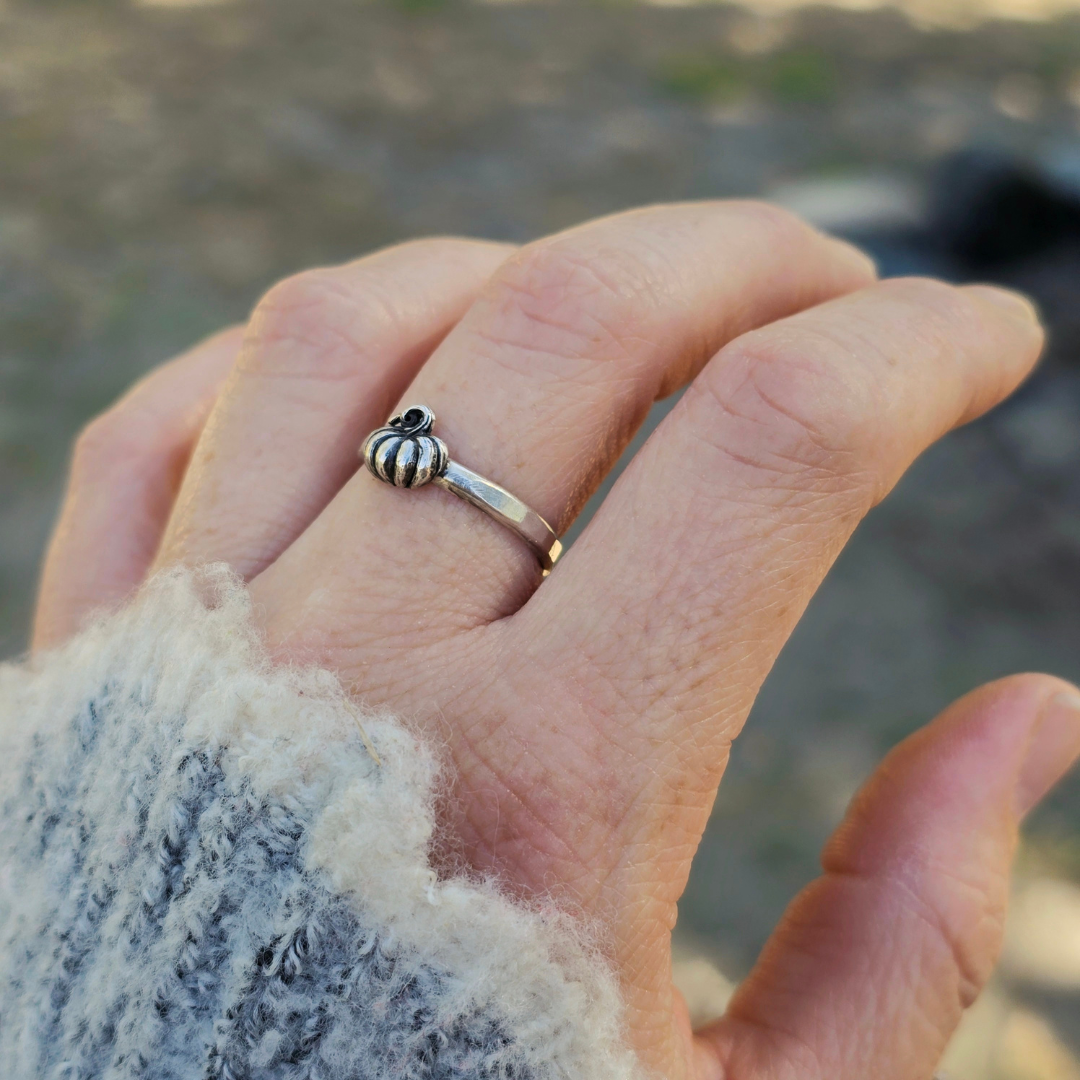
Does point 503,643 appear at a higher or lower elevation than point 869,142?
lower

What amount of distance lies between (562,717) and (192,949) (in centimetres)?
26

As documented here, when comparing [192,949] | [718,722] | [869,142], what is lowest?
[192,949]

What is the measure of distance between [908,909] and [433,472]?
48cm

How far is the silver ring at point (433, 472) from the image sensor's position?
667 millimetres

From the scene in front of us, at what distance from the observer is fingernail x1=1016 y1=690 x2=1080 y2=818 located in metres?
0.72

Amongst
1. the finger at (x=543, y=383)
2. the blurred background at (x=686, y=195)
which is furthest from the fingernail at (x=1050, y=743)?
the finger at (x=543, y=383)

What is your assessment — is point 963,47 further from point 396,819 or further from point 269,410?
point 396,819

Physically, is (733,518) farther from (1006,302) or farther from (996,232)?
(996,232)

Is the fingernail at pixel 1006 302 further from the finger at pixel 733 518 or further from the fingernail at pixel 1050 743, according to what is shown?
the fingernail at pixel 1050 743

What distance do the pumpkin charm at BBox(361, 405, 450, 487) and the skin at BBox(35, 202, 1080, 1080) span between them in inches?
0.9

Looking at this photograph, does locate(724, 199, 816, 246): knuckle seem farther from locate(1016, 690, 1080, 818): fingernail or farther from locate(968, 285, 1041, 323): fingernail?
locate(1016, 690, 1080, 818): fingernail

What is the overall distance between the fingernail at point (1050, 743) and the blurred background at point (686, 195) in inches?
7.8

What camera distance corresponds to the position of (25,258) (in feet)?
4.43

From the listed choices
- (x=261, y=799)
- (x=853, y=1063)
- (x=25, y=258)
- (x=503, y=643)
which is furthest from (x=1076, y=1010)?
(x=25, y=258)
